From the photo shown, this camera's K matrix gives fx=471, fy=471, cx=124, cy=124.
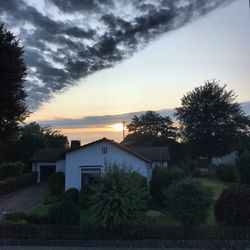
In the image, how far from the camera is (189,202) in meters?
17.6

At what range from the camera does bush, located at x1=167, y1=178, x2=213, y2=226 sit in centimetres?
1733

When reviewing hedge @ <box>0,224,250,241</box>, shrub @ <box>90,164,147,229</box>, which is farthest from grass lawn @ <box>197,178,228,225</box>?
shrub @ <box>90,164,147,229</box>

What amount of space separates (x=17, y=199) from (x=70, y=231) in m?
19.4

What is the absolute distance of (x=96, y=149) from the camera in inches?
1364

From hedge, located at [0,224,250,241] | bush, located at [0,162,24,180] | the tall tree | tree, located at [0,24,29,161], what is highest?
the tall tree

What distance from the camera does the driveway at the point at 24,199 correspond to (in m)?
30.4

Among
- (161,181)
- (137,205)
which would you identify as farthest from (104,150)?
(137,205)

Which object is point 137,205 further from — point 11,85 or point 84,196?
point 84,196

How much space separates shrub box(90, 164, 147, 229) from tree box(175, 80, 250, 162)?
47.6 meters

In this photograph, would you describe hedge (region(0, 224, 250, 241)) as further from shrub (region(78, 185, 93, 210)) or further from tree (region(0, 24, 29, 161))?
shrub (region(78, 185, 93, 210))

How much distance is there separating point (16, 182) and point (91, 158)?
10.3 metres

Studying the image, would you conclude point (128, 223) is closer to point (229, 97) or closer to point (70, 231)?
point (70, 231)

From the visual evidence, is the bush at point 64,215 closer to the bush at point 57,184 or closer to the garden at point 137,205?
the garden at point 137,205

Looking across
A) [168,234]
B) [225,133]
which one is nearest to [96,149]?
[168,234]
